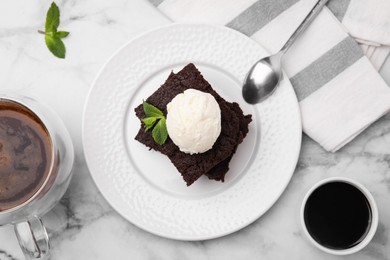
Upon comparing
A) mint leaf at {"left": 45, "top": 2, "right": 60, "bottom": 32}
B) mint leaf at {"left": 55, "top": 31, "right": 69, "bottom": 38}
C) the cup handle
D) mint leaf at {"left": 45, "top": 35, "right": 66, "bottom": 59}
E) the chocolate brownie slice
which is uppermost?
mint leaf at {"left": 45, "top": 2, "right": 60, "bottom": 32}

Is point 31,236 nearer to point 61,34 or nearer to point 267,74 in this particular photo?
point 61,34

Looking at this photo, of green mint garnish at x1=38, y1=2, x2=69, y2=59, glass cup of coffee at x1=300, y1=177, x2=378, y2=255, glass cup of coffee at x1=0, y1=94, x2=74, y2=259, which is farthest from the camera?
green mint garnish at x1=38, y1=2, x2=69, y2=59

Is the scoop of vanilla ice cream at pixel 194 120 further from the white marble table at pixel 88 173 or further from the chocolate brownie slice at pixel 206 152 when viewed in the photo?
the white marble table at pixel 88 173

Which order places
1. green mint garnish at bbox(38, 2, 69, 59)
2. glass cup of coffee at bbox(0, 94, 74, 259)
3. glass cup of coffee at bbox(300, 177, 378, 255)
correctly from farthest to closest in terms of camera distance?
green mint garnish at bbox(38, 2, 69, 59) < glass cup of coffee at bbox(300, 177, 378, 255) < glass cup of coffee at bbox(0, 94, 74, 259)

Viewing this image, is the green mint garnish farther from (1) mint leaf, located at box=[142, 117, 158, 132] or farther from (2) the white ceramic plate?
(1) mint leaf, located at box=[142, 117, 158, 132]

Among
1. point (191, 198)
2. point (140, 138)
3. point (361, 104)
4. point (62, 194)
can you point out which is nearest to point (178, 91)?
point (140, 138)

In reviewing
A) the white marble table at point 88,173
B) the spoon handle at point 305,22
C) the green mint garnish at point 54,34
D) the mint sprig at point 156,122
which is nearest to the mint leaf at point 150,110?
the mint sprig at point 156,122

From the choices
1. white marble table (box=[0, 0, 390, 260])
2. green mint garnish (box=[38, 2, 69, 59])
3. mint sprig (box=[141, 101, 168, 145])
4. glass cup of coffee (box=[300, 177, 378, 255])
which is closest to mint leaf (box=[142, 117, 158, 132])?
mint sprig (box=[141, 101, 168, 145])
